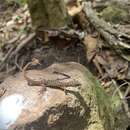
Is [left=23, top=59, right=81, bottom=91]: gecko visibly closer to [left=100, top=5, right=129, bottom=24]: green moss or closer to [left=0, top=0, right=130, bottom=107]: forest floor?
[left=0, top=0, right=130, bottom=107]: forest floor

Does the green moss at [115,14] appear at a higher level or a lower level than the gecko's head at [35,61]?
higher

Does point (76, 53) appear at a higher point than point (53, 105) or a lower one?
A: lower

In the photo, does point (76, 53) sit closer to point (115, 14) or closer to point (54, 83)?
point (115, 14)

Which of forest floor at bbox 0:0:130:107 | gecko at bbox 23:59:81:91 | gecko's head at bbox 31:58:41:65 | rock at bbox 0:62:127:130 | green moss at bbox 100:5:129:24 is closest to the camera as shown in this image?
rock at bbox 0:62:127:130

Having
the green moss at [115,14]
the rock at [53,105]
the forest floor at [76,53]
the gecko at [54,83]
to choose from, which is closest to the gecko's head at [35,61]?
the forest floor at [76,53]

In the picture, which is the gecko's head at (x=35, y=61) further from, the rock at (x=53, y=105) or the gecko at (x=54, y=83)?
the gecko at (x=54, y=83)

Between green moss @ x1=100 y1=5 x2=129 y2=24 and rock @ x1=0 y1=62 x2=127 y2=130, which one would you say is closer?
rock @ x1=0 y1=62 x2=127 y2=130

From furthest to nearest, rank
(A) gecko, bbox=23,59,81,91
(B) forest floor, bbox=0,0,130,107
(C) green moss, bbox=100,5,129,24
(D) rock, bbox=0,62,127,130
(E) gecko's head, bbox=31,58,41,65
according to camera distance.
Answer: (C) green moss, bbox=100,5,129,24
(E) gecko's head, bbox=31,58,41,65
(B) forest floor, bbox=0,0,130,107
(A) gecko, bbox=23,59,81,91
(D) rock, bbox=0,62,127,130

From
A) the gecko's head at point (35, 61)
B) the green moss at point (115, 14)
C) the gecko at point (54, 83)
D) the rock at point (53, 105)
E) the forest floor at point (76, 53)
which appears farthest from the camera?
the green moss at point (115, 14)

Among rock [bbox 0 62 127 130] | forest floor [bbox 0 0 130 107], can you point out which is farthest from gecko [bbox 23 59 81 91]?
forest floor [bbox 0 0 130 107]

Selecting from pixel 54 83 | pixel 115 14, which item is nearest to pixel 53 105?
pixel 54 83

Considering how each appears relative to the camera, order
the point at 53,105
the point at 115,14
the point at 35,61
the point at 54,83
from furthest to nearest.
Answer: the point at 115,14
the point at 35,61
the point at 54,83
the point at 53,105

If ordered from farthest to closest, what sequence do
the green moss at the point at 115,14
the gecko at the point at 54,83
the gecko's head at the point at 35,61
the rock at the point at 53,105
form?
the green moss at the point at 115,14 → the gecko's head at the point at 35,61 → the gecko at the point at 54,83 → the rock at the point at 53,105
